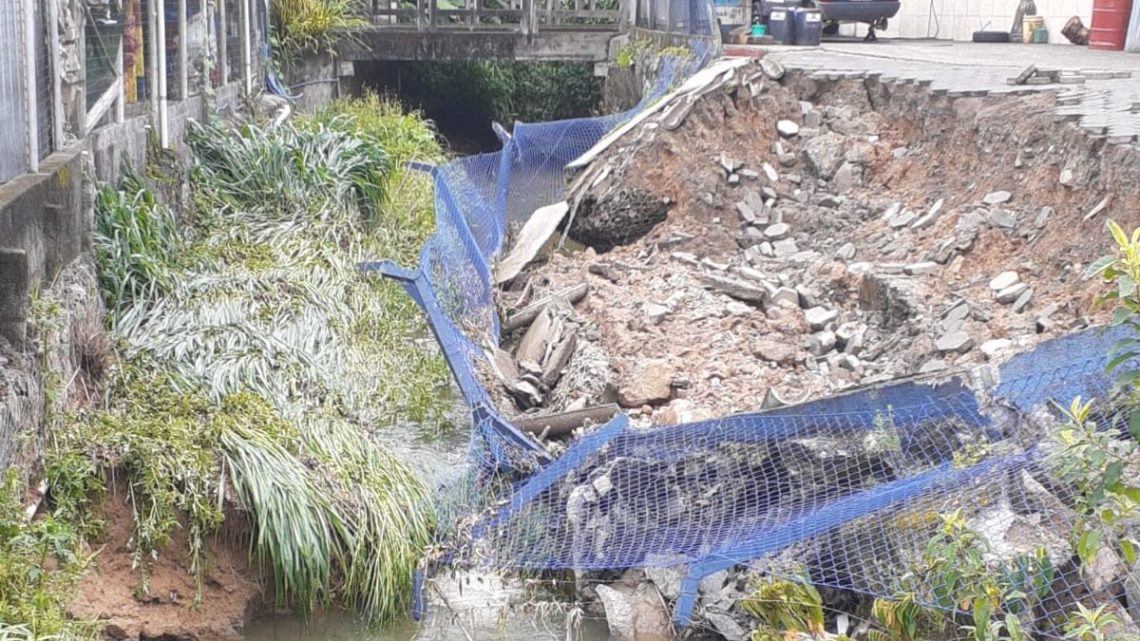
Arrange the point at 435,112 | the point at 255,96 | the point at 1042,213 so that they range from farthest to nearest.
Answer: the point at 435,112
the point at 255,96
the point at 1042,213

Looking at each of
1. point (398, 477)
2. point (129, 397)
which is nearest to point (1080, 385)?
point (398, 477)

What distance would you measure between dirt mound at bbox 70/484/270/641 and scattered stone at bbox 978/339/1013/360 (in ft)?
12.2

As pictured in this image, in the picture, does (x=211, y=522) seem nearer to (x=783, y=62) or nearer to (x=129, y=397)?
(x=129, y=397)

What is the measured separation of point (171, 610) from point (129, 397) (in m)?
1.37

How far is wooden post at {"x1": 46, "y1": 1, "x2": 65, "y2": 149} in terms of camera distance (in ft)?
20.7

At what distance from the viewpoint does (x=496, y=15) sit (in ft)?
63.0

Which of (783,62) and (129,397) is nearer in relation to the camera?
(129,397)

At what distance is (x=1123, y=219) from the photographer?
6.85 metres

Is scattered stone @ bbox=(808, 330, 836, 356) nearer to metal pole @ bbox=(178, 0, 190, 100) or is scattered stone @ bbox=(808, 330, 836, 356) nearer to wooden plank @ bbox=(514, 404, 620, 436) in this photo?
wooden plank @ bbox=(514, 404, 620, 436)

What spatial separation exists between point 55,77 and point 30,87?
45 cm

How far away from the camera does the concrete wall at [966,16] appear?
1972 centimetres

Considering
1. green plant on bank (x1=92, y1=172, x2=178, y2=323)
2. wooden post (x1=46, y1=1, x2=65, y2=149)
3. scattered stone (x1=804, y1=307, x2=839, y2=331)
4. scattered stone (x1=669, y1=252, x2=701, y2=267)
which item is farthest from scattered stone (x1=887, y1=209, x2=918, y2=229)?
wooden post (x1=46, y1=1, x2=65, y2=149)

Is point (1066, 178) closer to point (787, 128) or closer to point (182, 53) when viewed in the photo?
point (787, 128)

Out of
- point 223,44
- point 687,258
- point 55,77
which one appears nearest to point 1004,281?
point 687,258
